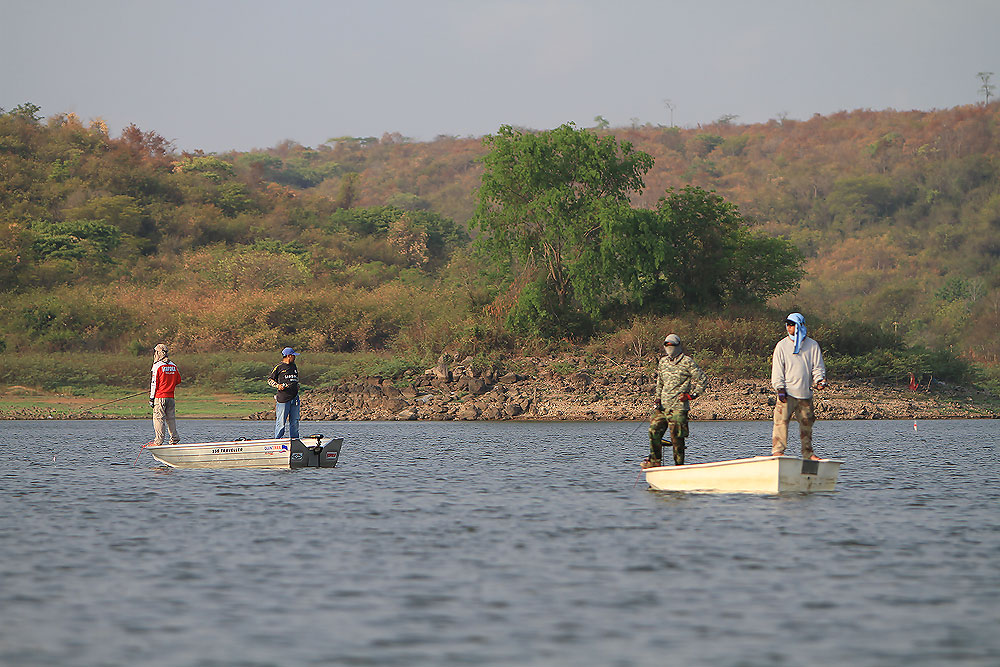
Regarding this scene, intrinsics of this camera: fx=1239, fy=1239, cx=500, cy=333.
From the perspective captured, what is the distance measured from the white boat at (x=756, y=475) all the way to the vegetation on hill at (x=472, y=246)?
39063 millimetres

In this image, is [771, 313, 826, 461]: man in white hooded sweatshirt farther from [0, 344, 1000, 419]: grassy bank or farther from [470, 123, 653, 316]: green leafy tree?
[470, 123, 653, 316]: green leafy tree

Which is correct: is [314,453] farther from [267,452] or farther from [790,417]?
[790,417]

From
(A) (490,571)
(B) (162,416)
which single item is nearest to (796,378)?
(A) (490,571)

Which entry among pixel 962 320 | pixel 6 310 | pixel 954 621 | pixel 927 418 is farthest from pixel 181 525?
pixel 962 320

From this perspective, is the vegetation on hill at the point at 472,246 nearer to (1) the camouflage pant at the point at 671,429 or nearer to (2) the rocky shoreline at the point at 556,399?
(2) the rocky shoreline at the point at 556,399

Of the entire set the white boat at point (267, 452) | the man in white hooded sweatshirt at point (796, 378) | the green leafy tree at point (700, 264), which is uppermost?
the green leafy tree at point (700, 264)

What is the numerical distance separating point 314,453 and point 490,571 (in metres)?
13.4

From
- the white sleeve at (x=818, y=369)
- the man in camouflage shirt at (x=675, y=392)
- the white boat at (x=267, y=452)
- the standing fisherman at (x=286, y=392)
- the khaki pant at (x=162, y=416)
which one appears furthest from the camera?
the khaki pant at (x=162, y=416)

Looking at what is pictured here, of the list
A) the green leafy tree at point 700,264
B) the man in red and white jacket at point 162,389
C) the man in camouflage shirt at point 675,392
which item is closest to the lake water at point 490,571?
the man in camouflage shirt at point 675,392

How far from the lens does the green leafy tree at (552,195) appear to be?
61.1 meters

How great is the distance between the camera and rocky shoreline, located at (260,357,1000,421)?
55781 mm

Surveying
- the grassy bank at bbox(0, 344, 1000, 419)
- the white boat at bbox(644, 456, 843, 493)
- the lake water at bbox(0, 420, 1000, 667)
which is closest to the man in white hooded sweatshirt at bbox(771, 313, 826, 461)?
the white boat at bbox(644, 456, 843, 493)

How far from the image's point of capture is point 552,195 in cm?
6066

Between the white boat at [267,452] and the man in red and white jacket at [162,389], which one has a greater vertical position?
the man in red and white jacket at [162,389]
